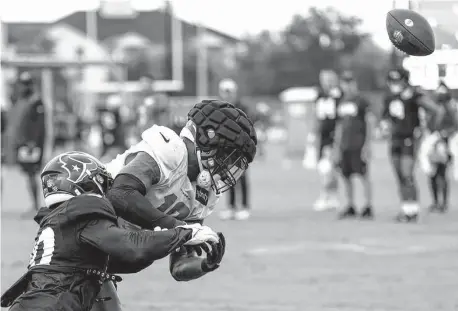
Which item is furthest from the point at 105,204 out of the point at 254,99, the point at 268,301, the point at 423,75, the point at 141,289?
the point at 254,99

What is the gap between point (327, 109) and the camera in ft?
48.1

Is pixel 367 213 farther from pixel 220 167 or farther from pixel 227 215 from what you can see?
pixel 220 167

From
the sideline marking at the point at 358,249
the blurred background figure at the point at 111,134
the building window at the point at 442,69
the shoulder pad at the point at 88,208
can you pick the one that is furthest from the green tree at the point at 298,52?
the shoulder pad at the point at 88,208

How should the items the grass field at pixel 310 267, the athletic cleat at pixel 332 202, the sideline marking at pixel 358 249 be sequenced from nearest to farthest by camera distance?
the grass field at pixel 310 267, the sideline marking at pixel 358 249, the athletic cleat at pixel 332 202

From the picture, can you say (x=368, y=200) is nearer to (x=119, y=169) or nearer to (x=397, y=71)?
(x=397, y=71)

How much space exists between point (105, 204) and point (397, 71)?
30.9 feet

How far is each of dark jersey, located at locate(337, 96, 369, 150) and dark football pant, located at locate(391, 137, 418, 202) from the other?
52 centimetres

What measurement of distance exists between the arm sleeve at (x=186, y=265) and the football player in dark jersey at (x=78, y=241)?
0.17 metres

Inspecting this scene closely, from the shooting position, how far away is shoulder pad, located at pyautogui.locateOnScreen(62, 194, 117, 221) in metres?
4.00

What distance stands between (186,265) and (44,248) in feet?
1.87

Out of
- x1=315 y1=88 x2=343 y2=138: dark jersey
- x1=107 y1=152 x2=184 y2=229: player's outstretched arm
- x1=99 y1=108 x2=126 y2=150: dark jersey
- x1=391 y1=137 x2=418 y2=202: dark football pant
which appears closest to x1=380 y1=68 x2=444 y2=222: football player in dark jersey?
x1=391 y1=137 x2=418 y2=202: dark football pant

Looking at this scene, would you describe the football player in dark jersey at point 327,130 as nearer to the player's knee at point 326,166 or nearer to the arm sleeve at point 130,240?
the player's knee at point 326,166

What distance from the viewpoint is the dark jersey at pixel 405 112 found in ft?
42.3

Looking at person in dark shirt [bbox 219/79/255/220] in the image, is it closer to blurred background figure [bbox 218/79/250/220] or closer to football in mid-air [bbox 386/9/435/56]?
blurred background figure [bbox 218/79/250/220]
